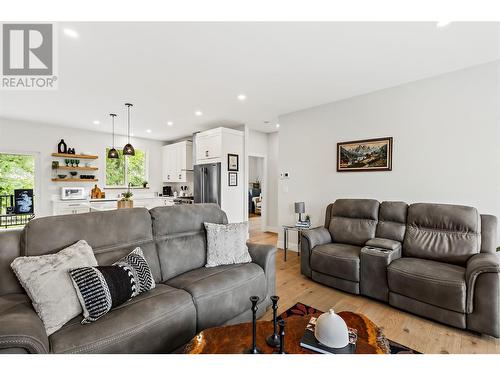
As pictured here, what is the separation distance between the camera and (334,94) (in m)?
3.63

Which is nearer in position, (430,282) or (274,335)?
(274,335)

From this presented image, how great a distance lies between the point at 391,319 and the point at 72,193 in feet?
20.8

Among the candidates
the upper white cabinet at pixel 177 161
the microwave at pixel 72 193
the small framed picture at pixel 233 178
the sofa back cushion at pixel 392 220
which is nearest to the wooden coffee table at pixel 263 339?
the sofa back cushion at pixel 392 220

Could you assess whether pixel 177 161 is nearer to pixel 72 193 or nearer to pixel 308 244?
pixel 72 193

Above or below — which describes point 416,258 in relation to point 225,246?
below

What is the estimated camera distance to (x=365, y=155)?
11.8 ft

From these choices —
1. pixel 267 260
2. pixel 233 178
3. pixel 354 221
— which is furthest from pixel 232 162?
pixel 267 260

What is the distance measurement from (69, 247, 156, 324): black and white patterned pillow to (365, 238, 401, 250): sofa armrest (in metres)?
2.38

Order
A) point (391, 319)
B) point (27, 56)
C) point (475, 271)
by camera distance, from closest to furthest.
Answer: point (475, 271), point (391, 319), point (27, 56)

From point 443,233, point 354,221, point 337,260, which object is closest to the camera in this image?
point 443,233

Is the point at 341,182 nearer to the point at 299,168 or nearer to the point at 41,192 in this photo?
the point at 299,168

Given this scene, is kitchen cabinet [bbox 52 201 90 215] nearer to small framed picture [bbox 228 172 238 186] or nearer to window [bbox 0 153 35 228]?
window [bbox 0 153 35 228]

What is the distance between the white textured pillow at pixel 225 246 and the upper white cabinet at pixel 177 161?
13.7ft

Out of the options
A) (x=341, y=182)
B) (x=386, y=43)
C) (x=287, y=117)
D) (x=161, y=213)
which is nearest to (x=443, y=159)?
(x=341, y=182)
